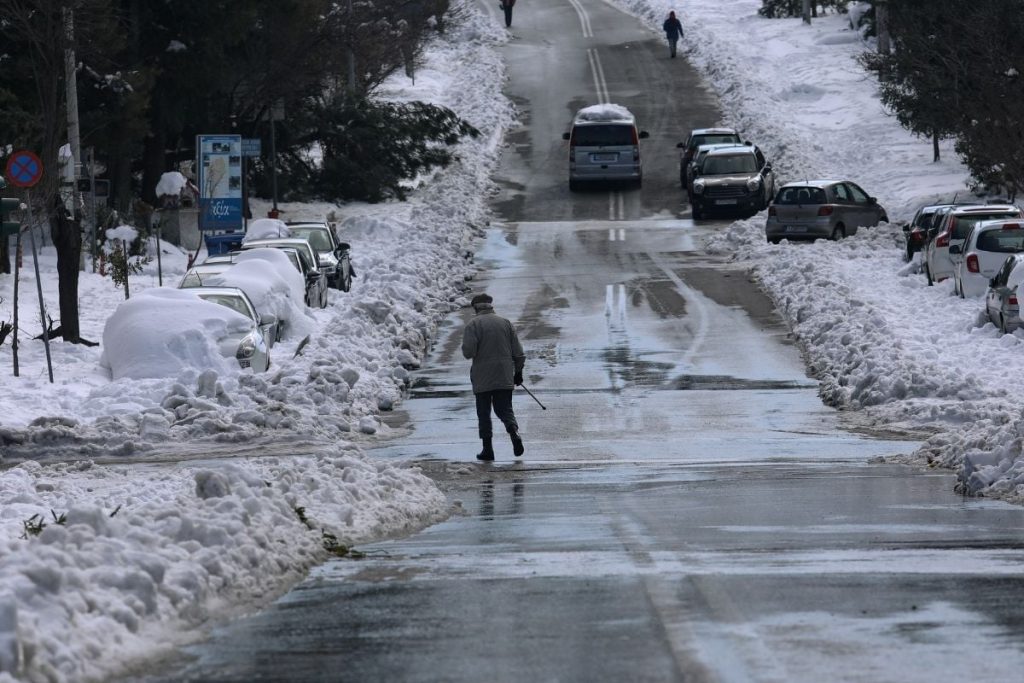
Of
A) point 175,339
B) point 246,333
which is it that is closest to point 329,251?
point 246,333

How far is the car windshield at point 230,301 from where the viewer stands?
23953 millimetres

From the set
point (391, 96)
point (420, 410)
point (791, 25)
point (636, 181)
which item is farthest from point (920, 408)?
point (791, 25)

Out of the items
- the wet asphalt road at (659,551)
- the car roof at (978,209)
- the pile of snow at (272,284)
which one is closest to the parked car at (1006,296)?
the wet asphalt road at (659,551)

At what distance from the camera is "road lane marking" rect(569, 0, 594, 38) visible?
257ft

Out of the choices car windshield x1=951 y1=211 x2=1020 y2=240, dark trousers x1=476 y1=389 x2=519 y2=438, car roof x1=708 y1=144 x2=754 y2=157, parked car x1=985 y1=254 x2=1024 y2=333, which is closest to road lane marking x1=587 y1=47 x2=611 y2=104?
car roof x1=708 y1=144 x2=754 y2=157

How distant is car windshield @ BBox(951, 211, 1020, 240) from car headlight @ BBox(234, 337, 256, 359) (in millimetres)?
14549

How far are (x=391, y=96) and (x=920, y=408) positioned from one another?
4445 centimetres

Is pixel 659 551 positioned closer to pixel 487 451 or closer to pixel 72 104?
pixel 487 451

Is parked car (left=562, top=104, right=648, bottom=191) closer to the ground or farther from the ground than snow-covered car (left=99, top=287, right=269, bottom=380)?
farther from the ground

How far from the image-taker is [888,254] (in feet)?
119

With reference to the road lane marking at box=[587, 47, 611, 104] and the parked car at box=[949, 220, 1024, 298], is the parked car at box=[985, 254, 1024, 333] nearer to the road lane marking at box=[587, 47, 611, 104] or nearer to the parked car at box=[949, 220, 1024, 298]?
the parked car at box=[949, 220, 1024, 298]

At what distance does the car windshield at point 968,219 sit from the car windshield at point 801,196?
7.18 meters

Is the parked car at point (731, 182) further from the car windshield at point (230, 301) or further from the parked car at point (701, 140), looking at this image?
the car windshield at point (230, 301)

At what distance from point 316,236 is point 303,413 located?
15.4m
